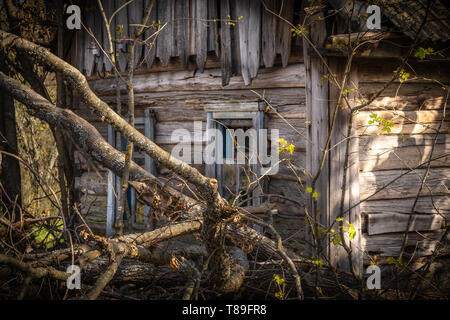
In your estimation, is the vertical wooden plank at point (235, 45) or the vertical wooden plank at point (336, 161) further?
the vertical wooden plank at point (235, 45)

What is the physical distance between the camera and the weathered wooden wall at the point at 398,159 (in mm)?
3949

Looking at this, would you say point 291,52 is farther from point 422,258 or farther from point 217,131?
point 422,258

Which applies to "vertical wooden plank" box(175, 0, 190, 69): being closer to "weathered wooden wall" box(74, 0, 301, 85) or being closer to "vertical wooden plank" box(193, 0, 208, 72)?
"weathered wooden wall" box(74, 0, 301, 85)

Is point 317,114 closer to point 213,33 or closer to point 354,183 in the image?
point 354,183

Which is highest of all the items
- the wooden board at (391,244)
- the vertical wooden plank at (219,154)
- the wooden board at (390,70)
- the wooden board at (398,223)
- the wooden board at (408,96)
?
the wooden board at (390,70)

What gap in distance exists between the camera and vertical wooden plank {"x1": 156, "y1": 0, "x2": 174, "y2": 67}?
548 cm

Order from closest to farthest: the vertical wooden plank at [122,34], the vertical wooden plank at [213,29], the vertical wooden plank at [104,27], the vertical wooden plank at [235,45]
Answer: the vertical wooden plank at [235,45]
the vertical wooden plank at [213,29]
the vertical wooden plank at [122,34]
the vertical wooden plank at [104,27]

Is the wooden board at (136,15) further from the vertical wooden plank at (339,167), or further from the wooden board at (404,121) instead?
the wooden board at (404,121)

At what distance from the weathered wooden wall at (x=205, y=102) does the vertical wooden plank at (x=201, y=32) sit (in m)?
0.24

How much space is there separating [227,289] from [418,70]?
3398mm

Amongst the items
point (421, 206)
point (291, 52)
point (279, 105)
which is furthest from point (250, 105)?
point (421, 206)

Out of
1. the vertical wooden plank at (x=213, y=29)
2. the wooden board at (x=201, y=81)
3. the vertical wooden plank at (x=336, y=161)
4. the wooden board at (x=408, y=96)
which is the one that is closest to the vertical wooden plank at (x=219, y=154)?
the wooden board at (x=201, y=81)

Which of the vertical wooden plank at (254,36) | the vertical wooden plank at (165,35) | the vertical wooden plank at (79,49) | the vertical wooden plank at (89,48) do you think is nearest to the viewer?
the vertical wooden plank at (254,36)

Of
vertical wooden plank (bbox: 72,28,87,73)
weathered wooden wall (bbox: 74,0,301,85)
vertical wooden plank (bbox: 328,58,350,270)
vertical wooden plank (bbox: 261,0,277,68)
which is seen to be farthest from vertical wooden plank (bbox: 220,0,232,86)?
vertical wooden plank (bbox: 72,28,87,73)
